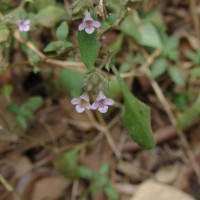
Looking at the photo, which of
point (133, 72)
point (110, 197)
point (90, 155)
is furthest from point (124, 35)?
point (110, 197)

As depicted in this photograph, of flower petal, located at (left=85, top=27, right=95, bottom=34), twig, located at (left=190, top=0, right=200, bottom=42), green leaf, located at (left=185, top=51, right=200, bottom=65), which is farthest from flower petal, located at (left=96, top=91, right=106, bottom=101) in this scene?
twig, located at (left=190, top=0, right=200, bottom=42)

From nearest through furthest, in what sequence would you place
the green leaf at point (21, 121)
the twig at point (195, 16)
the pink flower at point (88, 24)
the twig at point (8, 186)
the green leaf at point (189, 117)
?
the pink flower at point (88, 24) → the twig at point (8, 186) → the green leaf at point (21, 121) → the green leaf at point (189, 117) → the twig at point (195, 16)

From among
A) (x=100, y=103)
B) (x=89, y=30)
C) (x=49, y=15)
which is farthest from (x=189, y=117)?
(x=89, y=30)

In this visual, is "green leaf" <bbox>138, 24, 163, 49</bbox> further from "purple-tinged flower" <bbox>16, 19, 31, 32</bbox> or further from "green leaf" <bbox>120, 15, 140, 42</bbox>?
"purple-tinged flower" <bbox>16, 19, 31, 32</bbox>

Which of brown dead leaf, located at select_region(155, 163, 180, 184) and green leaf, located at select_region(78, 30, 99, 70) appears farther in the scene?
brown dead leaf, located at select_region(155, 163, 180, 184)

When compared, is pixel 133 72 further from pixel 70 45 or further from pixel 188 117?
pixel 70 45

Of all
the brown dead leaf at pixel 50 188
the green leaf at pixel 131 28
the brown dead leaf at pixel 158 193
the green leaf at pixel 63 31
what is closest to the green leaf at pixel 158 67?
the green leaf at pixel 131 28

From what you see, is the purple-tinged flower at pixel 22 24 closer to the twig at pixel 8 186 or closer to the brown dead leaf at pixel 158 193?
the twig at pixel 8 186
